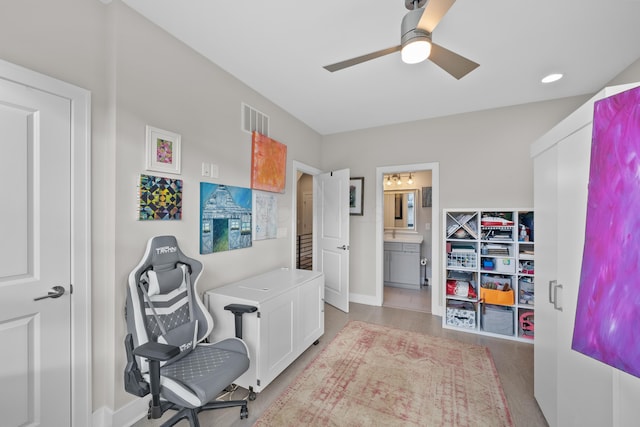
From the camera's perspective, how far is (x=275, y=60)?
2.31m

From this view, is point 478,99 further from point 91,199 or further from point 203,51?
point 91,199

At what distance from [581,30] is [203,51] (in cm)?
294

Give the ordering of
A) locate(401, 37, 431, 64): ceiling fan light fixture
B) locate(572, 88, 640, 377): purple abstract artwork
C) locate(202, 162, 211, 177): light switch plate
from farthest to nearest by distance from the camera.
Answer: locate(202, 162, 211, 177): light switch plate, locate(401, 37, 431, 64): ceiling fan light fixture, locate(572, 88, 640, 377): purple abstract artwork

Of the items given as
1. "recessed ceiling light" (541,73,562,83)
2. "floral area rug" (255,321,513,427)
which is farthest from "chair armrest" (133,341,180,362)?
"recessed ceiling light" (541,73,562,83)

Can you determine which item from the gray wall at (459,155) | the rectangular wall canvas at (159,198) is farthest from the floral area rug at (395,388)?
the rectangular wall canvas at (159,198)

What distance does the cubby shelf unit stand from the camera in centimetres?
295

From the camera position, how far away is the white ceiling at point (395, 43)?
67.9 inches

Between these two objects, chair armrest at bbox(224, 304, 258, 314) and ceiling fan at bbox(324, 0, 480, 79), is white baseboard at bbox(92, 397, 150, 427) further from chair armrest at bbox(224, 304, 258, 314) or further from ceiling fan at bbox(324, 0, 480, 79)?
ceiling fan at bbox(324, 0, 480, 79)

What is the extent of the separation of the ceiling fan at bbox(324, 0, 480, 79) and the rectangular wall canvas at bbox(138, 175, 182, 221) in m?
1.50

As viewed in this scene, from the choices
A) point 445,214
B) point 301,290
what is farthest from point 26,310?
point 445,214

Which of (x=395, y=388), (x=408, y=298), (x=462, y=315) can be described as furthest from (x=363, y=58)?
(x=408, y=298)

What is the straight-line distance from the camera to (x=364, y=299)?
4117 mm

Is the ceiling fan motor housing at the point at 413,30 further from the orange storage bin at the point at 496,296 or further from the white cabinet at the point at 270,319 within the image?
the orange storage bin at the point at 496,296

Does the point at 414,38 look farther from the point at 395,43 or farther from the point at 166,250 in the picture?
the point at 166,250
